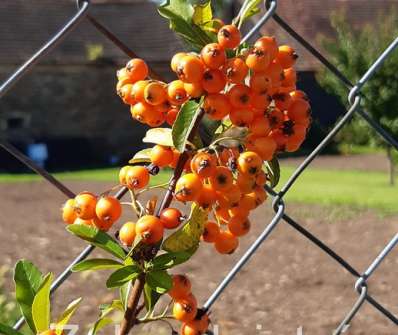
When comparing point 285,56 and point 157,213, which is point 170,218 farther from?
point 285,56

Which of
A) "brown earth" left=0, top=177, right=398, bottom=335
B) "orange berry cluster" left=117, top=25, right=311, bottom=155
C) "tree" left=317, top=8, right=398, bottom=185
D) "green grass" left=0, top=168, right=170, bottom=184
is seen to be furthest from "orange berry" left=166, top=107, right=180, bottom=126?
"green grass" left=0, top=168, right=170, bottom=184

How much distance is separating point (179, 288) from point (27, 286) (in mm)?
185

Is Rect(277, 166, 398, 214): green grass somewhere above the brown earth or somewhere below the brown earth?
below

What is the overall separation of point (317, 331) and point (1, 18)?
58.5ft

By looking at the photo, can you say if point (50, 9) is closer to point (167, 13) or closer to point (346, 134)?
point (346, 134)

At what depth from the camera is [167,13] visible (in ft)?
3.26

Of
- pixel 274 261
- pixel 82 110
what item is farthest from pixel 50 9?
pixel 274 261

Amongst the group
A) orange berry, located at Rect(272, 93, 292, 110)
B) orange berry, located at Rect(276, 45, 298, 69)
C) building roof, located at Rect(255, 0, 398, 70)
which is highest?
orange berry, located at Rect(276, 45, 298, 69)

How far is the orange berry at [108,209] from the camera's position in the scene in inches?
36.5

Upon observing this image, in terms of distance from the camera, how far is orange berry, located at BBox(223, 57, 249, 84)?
0.94 metres

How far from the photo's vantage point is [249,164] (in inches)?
36.9

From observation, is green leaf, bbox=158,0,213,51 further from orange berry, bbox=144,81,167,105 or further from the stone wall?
the stone wall

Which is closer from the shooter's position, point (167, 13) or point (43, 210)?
point (167, 13)

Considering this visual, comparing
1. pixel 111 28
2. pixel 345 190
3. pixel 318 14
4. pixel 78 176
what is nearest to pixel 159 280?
pixel 345 190
